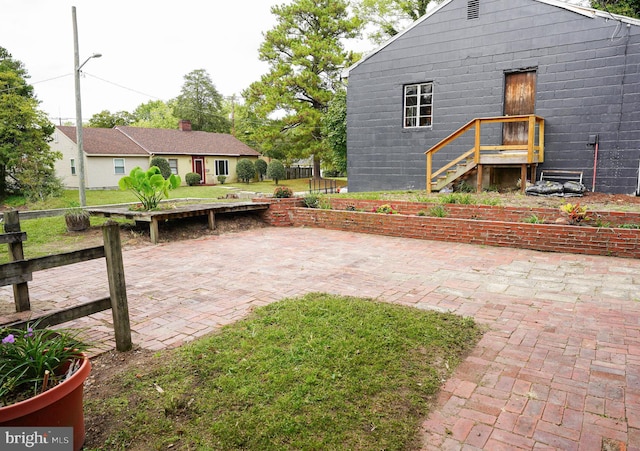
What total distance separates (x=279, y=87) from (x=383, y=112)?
1357cm

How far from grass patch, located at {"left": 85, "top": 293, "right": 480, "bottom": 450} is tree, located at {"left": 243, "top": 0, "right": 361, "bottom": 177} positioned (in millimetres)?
23000

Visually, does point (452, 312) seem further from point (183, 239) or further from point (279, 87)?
point (279, 87)

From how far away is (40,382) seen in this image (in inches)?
75.8

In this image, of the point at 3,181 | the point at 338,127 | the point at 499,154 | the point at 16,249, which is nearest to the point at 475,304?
the point at 16,249

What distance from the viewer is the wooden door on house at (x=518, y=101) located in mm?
10852

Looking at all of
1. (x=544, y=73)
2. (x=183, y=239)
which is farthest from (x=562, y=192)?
(x=183, y=239)

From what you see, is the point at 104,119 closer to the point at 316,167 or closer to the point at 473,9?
the point at 316,167

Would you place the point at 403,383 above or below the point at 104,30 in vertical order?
below

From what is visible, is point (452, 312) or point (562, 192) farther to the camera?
point (562, 192)

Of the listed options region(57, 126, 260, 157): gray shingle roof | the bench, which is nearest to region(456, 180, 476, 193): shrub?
the bench

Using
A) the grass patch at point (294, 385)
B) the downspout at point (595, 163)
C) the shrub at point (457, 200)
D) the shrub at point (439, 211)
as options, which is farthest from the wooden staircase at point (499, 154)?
the grass patch at point (294, 385)

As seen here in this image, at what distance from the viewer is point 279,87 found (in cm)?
2500

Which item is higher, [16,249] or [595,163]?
[595,163]

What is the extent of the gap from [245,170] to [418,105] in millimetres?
19118
